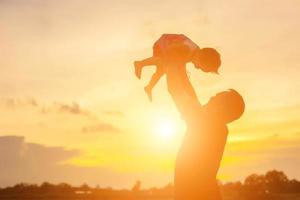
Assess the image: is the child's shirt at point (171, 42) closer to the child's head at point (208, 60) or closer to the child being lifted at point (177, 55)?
the child being lifted at point (177, 55)

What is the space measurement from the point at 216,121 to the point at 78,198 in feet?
112

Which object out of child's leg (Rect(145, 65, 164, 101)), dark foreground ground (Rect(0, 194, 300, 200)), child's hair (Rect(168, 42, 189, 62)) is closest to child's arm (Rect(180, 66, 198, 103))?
child's hair (Rect(168, 42, 189, 62))

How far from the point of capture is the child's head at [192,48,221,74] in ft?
19.2

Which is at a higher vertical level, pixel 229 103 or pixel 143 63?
pixel 143 63

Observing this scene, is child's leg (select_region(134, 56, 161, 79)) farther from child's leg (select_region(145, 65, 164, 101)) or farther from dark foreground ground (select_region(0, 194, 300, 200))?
dark foreground ground (select_region(0, 194, 300, 200))

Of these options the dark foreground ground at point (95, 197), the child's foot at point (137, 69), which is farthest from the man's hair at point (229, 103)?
the dark foreground ground at point (95, 197)

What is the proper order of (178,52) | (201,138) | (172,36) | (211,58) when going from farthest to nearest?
(172,36), (178,52), (211,58), (201,138)

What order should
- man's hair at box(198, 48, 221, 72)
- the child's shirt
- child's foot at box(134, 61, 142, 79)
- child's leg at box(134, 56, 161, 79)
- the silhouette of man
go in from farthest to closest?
child's foot at box(134, 61, 142, 79)
child's leg at box(134, 56, 161, 79)
the child's shirt
man's hair at box(198, 48, 221, 72)
the silhouette of man

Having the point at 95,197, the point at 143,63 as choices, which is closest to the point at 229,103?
the point at 143,63

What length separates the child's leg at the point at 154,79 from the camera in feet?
21.1

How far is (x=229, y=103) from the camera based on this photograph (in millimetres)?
5668

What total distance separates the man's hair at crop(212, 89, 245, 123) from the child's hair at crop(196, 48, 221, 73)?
0.30m

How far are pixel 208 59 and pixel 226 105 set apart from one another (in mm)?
544

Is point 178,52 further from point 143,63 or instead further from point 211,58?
point 143,63
